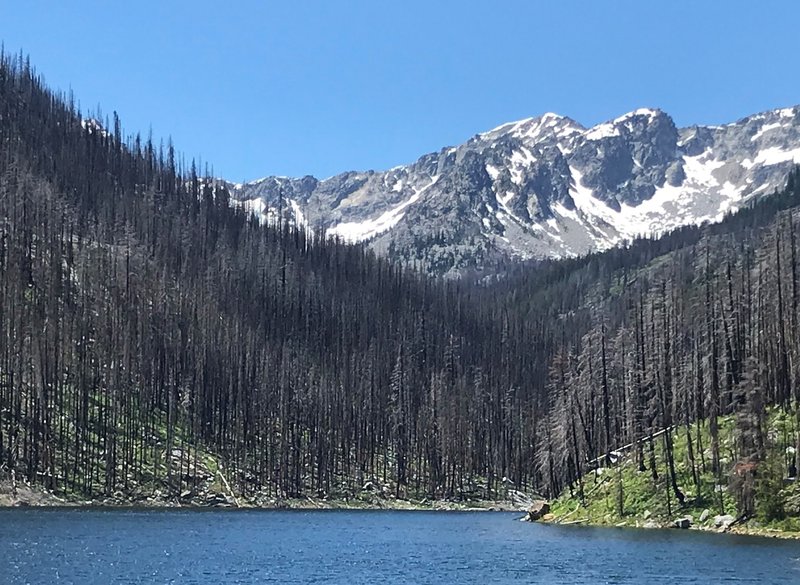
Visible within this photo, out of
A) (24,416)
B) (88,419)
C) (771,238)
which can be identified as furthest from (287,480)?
(771,238)

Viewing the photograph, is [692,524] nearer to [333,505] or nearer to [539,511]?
[539,511]

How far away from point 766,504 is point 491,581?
33437 millimetres

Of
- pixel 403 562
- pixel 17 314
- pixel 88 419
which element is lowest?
pixel 403 562

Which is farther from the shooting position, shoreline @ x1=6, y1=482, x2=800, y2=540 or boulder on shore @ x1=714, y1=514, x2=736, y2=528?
shoreline @ x1=6, y1=482, x2=800, y2=540

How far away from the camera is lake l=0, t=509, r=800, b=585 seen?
6294 cm

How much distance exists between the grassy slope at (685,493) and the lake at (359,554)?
3800 mm

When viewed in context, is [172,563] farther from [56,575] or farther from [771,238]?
[771,238]

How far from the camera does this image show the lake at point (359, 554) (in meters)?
62.9

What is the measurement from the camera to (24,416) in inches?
5753

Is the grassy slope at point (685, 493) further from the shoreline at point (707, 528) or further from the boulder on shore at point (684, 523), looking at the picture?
the boulder on shore at point (684, 523)

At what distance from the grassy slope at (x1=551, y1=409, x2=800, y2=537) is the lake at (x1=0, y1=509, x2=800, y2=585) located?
3.80 m

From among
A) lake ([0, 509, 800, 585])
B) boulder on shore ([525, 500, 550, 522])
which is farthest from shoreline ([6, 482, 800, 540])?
lake ([0, 509, 800, 585])

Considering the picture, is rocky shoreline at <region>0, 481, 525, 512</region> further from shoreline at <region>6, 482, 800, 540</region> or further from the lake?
the lake

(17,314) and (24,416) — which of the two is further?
(17,314)
